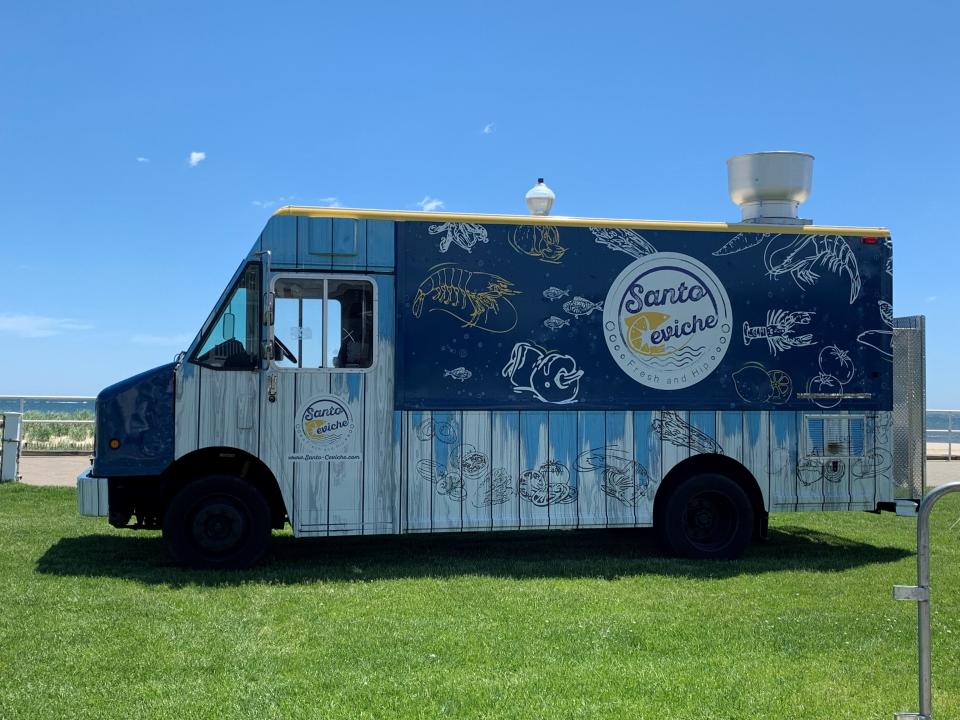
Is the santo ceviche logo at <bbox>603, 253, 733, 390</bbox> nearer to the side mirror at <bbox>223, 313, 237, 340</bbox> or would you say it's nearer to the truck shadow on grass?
the truck shadow on grass

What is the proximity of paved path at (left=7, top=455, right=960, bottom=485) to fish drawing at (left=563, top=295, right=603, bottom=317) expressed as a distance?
855 cm

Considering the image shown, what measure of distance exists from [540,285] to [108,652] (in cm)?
461

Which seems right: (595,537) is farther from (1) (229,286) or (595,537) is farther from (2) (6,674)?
(2) (6,674)

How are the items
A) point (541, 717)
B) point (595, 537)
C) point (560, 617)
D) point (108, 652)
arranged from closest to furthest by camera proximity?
point (541, 717), point (108, 652), point (560, 617), point (595, 537)

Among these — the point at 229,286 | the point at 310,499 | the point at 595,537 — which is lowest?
the point at 595,537

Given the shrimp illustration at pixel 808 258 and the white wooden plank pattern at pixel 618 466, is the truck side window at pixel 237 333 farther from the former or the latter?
the shrimp illustration at pixel 808 258

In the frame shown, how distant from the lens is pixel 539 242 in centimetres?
829

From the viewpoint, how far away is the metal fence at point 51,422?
16234 mm

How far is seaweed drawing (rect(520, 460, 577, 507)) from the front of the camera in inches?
321

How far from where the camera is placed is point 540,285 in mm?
8258

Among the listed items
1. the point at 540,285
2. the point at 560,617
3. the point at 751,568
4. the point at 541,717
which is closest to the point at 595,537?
the point at 751,568

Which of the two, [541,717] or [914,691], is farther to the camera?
[914,691]

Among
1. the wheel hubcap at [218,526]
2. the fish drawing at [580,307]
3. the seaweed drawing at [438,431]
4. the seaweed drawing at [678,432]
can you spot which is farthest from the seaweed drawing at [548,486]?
the wheel hubcap at [218,526]

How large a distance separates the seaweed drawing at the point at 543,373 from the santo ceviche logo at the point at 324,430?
1.45m
